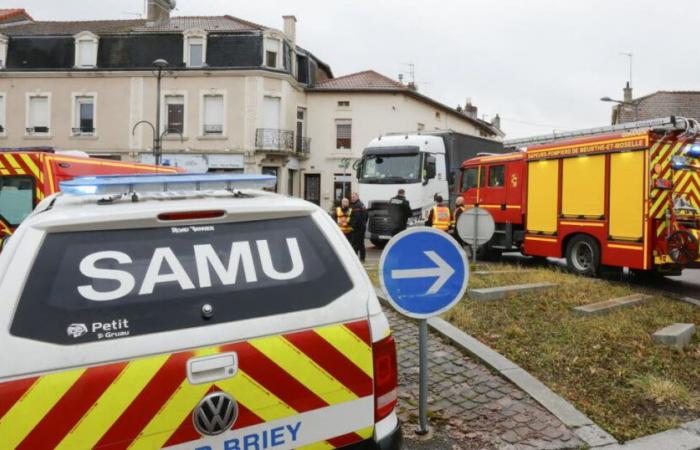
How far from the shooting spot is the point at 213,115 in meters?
31.6

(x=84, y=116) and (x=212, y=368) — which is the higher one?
(x=84, y=116)

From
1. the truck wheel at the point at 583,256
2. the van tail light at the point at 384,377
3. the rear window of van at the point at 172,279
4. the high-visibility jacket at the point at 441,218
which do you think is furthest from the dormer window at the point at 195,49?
the van tail light at the point at 384,377

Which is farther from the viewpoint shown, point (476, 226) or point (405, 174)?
point (405, 174)

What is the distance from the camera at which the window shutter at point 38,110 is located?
32094 mm

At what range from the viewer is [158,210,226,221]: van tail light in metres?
2.27

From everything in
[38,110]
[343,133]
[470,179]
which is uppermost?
[38,110]

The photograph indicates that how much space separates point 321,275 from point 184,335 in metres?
0.63

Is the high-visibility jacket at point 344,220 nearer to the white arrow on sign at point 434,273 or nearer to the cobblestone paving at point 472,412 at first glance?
the cobblestone paving at point 472,412

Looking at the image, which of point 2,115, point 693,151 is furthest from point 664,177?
point 2,115

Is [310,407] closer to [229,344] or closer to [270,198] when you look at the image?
[229,344]

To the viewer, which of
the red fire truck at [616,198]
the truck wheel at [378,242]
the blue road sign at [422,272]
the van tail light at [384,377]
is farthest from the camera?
the truck wheel at [378,242]

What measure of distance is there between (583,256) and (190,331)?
10323 millimetres

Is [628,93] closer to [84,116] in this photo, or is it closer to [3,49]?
[84,116]

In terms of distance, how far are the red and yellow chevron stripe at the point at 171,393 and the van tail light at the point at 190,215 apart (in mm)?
555
